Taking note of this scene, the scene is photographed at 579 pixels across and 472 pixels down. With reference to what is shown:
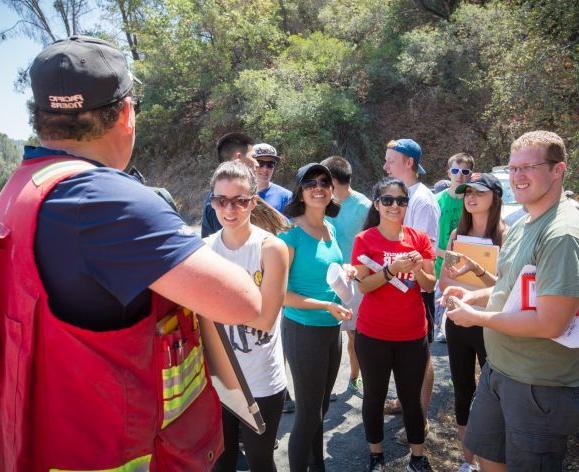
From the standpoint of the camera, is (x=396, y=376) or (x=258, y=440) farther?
(x=396, y=376)

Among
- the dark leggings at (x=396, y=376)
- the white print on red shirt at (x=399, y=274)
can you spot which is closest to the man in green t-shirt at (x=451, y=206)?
the white print on red shirt at (x=399, y=274)

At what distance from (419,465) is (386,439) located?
50 cm

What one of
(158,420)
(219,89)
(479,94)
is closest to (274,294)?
(158,420)

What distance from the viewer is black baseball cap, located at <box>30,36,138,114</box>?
1.18 meters

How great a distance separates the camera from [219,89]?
2016 centimetres

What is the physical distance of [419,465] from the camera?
3.15 m

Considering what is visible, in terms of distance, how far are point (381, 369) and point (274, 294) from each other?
128cm

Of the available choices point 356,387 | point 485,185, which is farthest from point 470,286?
point 356,387

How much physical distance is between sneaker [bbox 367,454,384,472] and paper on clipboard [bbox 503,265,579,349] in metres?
1.60

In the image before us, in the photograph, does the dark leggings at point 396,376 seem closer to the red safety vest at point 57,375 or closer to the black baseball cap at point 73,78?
the red safety vest at point 57,375

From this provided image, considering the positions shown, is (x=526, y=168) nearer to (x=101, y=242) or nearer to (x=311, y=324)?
(x=311, y=324)

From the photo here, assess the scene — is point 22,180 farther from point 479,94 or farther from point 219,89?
point 219,89

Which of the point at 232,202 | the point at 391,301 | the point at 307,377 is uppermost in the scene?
the point at 232,202

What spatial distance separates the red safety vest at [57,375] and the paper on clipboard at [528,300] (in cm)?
171
